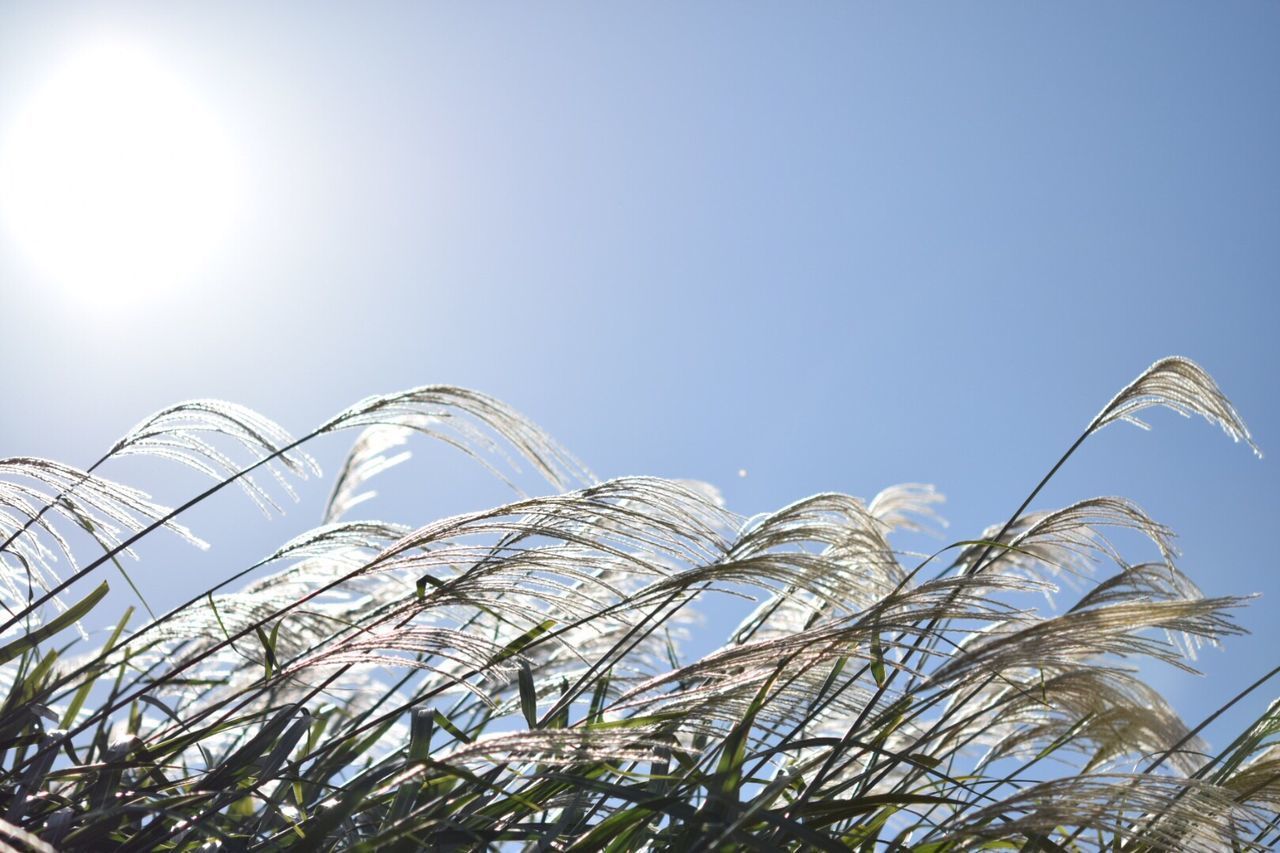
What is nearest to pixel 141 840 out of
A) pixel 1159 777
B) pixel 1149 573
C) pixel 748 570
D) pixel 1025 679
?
pixel 748 570

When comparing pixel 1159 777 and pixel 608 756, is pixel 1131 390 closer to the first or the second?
pixel 1159 777

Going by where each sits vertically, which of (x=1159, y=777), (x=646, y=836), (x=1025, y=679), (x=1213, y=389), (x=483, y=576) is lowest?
(x=646, y=836)

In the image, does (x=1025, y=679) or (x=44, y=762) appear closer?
(x=44, y=762)

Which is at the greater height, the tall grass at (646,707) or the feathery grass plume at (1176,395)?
the feathery grass plume at (1176,395)

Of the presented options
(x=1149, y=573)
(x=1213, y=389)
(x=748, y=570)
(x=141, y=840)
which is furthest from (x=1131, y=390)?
(x=141, y=840)

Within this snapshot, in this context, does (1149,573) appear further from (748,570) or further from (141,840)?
(141,840)

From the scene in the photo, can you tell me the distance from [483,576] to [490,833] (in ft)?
1.32

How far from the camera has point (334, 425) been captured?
2.04 m

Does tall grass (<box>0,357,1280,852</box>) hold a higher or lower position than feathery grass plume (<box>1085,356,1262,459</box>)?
lower

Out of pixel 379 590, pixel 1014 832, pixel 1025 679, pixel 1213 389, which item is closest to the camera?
pixel 1014 832

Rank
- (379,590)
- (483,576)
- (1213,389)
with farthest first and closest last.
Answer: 1. (379,590)
2. (1213,389)
3. (483,576)

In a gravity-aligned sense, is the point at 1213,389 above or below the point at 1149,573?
above

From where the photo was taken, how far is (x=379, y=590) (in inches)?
112

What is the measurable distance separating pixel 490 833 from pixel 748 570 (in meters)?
0.54
